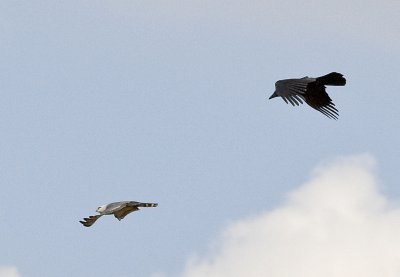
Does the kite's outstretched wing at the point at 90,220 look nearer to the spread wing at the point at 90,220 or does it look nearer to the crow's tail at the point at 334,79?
the spread wing at the point at 90,220

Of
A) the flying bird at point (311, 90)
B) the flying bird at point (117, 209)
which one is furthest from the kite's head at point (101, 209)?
the flying bird at point (311, 90)

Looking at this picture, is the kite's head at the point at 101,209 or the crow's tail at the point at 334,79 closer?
the kite's head at the point at 101,209

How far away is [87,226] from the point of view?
40.3 m

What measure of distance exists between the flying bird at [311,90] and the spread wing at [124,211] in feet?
17.9

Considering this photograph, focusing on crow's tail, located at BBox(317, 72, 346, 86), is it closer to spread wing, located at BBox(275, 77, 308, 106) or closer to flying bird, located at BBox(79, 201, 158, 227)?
spread wing, located at BBox(275, 77, 308, 106)

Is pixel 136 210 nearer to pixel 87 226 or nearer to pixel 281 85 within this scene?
pixel 87 226

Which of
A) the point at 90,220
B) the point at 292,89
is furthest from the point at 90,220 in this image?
the point at 292,89

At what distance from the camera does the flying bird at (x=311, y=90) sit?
3897 cm

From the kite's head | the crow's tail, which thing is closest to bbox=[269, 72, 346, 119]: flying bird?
the crow's tail

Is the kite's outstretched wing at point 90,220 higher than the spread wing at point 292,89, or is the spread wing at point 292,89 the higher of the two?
the spread wing at point 292,89

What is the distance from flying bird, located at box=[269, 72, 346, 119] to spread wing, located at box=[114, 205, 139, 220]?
5.45 metres

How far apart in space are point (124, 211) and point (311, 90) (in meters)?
6.91

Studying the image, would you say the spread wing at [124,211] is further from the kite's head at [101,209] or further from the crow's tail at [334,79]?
the crow's tail at [334,79]

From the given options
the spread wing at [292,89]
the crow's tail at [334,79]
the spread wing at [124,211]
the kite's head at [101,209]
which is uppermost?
the crow's tail at [334,79]
